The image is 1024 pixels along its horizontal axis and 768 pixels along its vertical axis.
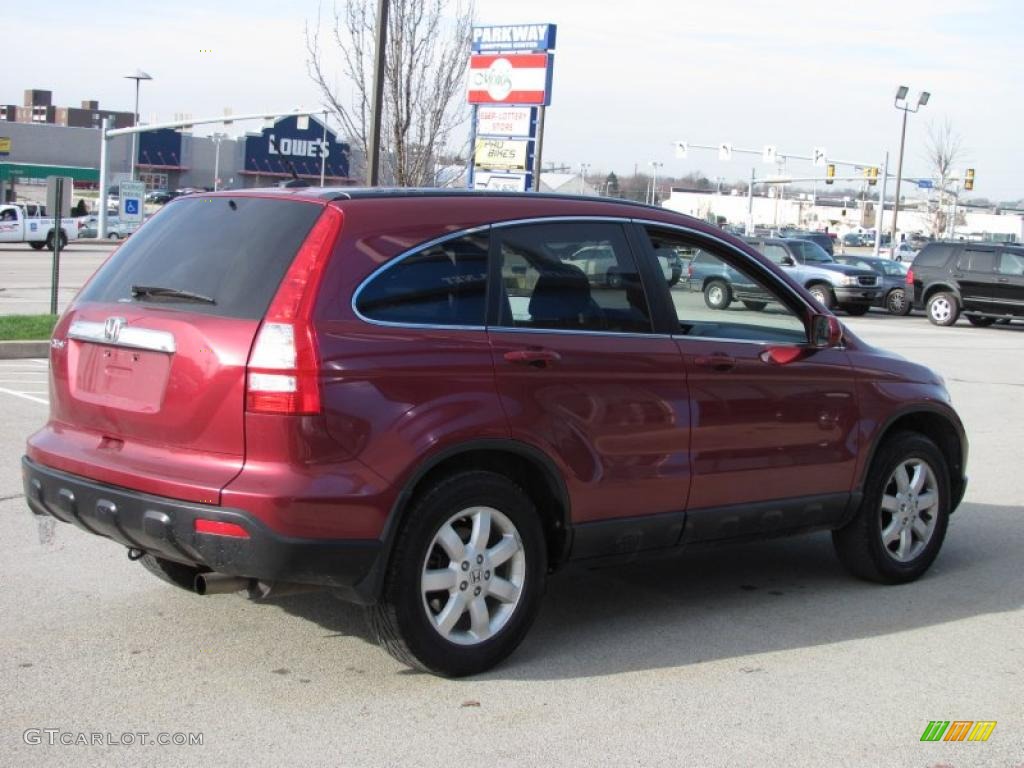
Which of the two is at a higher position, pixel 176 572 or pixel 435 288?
pixel 435 288

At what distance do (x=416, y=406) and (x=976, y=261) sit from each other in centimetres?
2794

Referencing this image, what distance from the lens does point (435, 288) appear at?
4.79 metres

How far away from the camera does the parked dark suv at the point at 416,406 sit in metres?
4.34

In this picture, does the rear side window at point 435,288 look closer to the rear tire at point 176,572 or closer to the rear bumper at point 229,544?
the rear bumper at point 229,544

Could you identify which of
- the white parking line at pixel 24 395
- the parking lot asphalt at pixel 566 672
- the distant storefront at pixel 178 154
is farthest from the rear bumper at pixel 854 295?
the distant storefront at pixel 178 154

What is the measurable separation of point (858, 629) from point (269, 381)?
3058 mm

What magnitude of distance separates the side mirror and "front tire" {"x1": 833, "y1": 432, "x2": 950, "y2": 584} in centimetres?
71

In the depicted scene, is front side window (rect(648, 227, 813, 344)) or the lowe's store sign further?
the lowe's store sign

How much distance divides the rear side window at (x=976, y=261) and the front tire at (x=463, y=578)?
27.2 meters

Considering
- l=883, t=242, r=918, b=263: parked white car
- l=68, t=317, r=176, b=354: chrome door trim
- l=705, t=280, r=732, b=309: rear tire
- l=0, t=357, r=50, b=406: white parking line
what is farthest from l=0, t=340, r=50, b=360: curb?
l=883, t=242, r=918, b=263: parked white car

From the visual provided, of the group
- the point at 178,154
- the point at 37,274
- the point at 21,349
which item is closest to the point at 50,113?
the point at 178,154

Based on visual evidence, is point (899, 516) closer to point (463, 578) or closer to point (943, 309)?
A: point (463, 578)

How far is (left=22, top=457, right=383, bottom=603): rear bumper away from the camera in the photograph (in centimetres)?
429

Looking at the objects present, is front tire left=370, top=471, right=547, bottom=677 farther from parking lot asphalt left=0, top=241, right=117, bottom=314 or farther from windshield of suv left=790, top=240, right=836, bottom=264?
windshield of suv left=790, top=240, right=836, bottom=264
